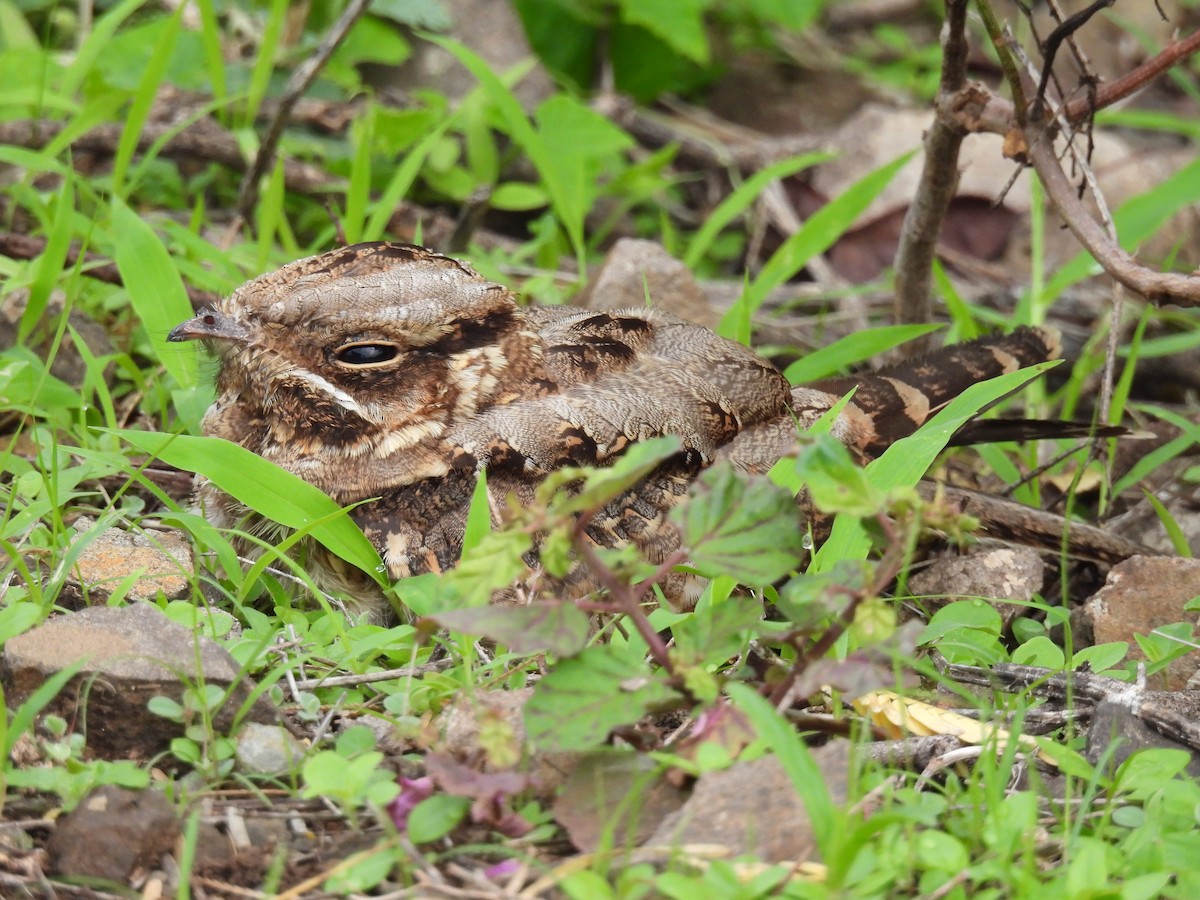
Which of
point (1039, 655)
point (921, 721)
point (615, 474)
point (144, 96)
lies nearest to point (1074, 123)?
point (1039, 655)

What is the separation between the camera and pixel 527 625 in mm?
1825

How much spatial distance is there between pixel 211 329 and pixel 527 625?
3.80 ft

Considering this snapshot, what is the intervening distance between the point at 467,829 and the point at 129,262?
1947mm

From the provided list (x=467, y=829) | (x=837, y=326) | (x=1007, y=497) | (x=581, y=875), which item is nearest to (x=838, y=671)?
(x=581, y=875)

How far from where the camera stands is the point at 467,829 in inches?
74.3

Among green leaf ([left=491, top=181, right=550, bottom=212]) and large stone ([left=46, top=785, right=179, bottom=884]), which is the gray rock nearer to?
large stone ([left=46, top=785, right=179, bottom=884])

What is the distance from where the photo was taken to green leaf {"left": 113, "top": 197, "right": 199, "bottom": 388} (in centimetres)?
318

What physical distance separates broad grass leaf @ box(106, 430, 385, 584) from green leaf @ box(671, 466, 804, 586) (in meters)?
0.87

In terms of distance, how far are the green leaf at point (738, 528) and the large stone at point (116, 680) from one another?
74cm

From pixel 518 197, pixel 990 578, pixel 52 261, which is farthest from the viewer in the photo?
pixel 518 197

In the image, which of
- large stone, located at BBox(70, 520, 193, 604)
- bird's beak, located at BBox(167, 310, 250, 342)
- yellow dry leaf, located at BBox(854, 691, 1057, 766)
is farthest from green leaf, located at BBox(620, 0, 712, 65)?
yellow dry leaf, located at BBox(854, 691, 1057, 766)

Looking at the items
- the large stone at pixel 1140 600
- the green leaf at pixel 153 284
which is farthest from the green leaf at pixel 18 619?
the large stone at pixel 1140 600

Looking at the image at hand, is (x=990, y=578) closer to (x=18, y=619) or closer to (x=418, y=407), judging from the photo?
(x=418, y=407)

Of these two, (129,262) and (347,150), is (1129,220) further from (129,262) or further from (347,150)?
(129,262)
